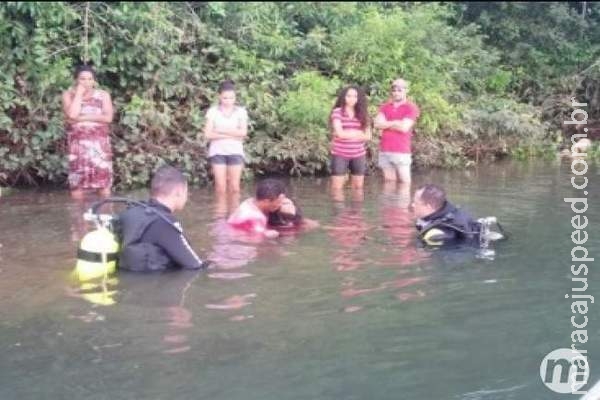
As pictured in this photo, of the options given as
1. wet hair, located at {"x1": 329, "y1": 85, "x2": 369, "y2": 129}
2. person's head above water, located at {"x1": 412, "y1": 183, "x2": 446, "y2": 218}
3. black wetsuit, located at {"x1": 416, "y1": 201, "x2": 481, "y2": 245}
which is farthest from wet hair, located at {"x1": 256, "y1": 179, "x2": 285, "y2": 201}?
wet hair, located at {"x1": 329, "y1": 85, "x2": 369, "y2": 129}

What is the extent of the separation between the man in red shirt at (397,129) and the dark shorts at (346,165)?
519 mm

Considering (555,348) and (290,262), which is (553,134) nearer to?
(290,262)

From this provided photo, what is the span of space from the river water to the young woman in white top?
205 centimetres

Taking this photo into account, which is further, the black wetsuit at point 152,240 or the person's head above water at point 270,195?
the person's head above water at point 270,195

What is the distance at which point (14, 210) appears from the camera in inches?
417

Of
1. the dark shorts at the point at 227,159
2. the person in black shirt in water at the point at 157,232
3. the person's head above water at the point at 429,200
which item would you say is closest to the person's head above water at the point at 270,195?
the person's head above water at the point at 429,200

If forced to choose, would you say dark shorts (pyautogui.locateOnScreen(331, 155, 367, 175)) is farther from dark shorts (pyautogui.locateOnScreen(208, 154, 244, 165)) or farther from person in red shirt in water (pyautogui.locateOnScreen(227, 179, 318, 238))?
person in red shirt in water (pyautogui.locateOnScreen(227, 179, 318, 238))

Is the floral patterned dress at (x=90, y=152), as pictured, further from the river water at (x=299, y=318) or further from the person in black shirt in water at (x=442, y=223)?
the person in black shirt in water at (x=442, y=223)

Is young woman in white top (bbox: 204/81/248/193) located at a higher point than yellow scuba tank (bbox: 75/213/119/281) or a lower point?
higher

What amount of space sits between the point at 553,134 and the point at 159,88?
9.04m

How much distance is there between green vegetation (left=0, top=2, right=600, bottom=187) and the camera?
12.0 meters

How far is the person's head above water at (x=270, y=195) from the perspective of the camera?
8.82 metres

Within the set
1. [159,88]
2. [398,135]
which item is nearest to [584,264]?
[398,135]

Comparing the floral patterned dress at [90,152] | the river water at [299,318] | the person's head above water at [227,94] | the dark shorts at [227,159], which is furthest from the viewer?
the dark shorts at [227,159]
